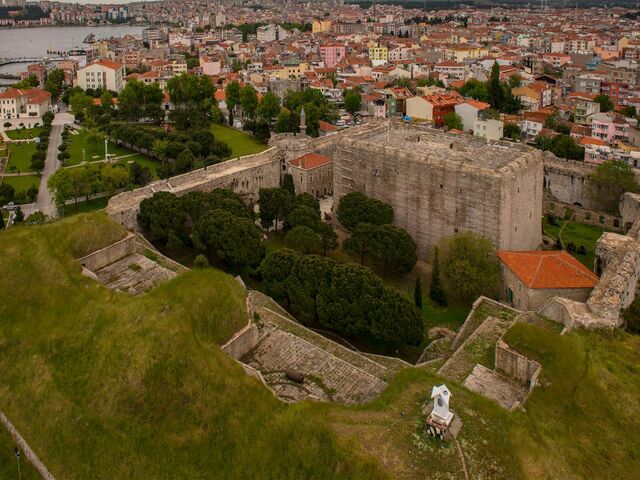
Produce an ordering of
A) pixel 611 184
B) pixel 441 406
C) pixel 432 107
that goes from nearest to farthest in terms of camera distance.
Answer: pixel 441 406 → pixel 611 184 → pixel 432 107

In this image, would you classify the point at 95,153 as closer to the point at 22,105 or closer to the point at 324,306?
the point at 22,105

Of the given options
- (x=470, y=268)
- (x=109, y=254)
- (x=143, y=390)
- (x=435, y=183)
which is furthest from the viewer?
(x=435, y=183)

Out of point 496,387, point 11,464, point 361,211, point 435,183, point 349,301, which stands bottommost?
point 11,464

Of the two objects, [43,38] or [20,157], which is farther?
[43,38]

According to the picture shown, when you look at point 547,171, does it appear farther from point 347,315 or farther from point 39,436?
point 39,436

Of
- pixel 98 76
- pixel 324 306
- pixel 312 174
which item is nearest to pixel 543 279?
pixel 324 306

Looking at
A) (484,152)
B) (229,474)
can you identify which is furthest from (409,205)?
(229,474)

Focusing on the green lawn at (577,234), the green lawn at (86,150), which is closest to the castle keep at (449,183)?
the green lawn at (577,234)

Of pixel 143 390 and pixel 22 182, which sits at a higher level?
pixel 22 182
